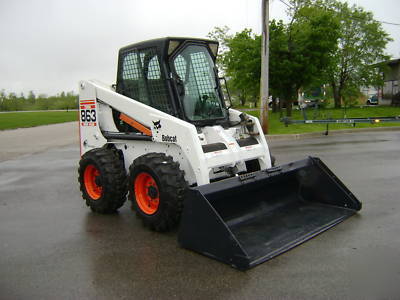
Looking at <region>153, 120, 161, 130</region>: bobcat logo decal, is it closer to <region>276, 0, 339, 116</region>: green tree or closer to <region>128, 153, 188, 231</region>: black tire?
<region>128, 153, 188, 231</region>: black tire

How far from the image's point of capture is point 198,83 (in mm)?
5836

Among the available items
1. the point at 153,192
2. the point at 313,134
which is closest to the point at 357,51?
the point at 313,134

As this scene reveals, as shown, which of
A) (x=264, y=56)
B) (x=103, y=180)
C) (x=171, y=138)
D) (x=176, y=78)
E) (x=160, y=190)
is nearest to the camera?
(x=160, y=190)

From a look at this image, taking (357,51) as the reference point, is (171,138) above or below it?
below

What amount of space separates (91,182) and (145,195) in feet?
4.60

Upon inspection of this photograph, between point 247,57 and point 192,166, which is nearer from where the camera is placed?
point 192,166

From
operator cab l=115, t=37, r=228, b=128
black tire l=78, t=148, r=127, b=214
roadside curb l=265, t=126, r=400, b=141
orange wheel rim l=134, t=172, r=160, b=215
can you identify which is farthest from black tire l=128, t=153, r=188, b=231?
roadside curb l=265, t=126, r=400, b=141

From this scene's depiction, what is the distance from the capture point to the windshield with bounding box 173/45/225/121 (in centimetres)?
566

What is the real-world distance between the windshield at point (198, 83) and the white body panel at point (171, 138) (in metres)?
0.29

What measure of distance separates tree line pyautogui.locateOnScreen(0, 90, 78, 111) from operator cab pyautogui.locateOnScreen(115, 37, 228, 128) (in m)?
83.6

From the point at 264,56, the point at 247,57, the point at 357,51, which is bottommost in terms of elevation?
the point at 264,56

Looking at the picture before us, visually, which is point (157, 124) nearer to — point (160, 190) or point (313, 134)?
point (160, 190)

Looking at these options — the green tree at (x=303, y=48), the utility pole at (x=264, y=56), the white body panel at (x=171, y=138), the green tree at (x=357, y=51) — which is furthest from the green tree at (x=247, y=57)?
the white body panel at (x=171, y=138)

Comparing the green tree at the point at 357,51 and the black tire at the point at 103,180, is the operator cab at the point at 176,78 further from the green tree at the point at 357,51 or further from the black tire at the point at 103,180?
the green tree at the point at 357,51
